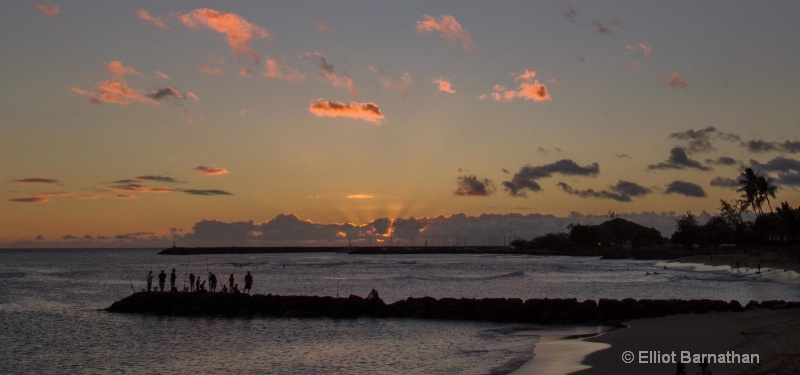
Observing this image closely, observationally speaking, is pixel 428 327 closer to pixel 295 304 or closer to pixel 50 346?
pixel 295 304

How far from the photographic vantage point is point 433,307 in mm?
39219

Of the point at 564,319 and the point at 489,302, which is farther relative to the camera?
the point at 489,302

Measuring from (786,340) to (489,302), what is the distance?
18.2 m

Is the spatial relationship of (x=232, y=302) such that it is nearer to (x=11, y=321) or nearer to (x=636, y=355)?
(x=11, y=321)

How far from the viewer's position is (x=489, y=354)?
2619 cm

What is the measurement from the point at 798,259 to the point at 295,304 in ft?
232

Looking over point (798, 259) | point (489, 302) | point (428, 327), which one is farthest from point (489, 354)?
point (798, 259)

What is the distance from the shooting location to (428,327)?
35125 mm

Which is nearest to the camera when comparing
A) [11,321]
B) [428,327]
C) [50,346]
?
[50,346]

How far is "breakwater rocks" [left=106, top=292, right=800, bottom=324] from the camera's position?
1380 inches

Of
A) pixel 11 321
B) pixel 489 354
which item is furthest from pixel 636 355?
pixel 11 321

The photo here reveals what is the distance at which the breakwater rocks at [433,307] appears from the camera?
35.1 m

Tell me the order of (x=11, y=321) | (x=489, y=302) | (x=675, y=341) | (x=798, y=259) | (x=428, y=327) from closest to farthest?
(x=675, y=341) → (x=428, y=327) → (x=489, y=302) → (x=11, y=321) → (x=798, y=259)

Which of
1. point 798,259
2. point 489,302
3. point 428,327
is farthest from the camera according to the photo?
point 798,259
